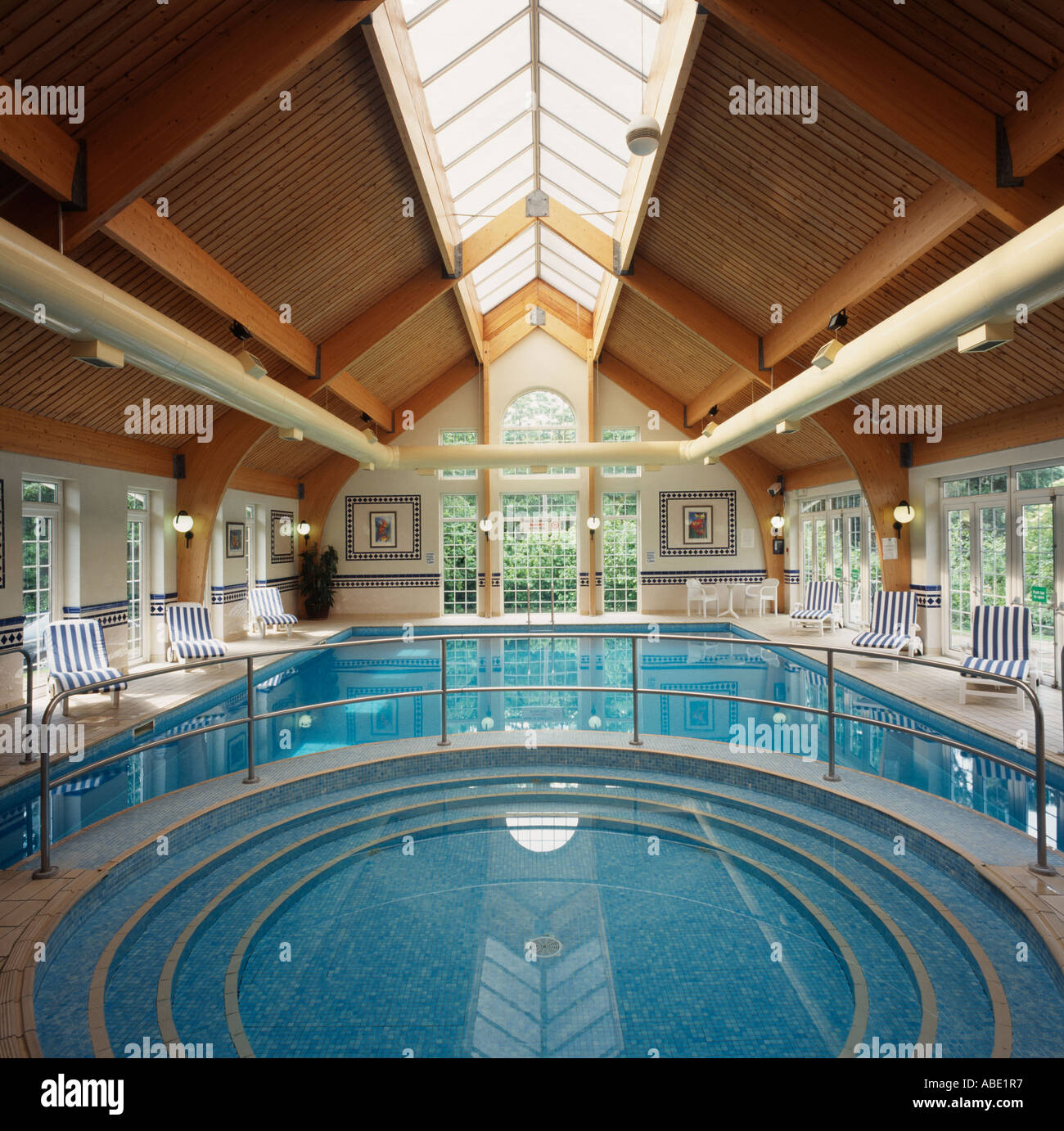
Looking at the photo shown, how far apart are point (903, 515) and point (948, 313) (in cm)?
548

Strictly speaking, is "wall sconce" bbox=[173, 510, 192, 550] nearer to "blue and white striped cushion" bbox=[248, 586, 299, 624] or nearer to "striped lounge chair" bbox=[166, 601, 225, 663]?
"striped lounge chair" bbox=[166, 601, 225, 663]

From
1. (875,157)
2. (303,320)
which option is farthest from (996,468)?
(303,320)

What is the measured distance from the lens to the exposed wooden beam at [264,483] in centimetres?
1169

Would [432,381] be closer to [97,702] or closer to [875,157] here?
[97,702]

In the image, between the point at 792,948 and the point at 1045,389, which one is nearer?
the point at 792,948

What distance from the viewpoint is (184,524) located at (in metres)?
9.59

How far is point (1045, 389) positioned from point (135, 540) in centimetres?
1092

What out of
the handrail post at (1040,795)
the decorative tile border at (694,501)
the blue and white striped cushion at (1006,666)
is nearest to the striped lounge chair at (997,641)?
the blue and white striped cushion at (1006,666)

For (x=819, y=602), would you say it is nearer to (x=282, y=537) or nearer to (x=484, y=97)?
(x=484, y=97)

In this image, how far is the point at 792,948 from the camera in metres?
3.19

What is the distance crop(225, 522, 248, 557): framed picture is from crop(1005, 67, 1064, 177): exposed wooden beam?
11.0 metres

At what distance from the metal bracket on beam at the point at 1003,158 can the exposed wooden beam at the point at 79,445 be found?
330 inches

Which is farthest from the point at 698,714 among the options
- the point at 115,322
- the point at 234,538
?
the point at 234,538

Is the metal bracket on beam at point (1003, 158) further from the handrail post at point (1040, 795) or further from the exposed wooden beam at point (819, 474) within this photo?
the exposed wooden beam at point (819, 474)
